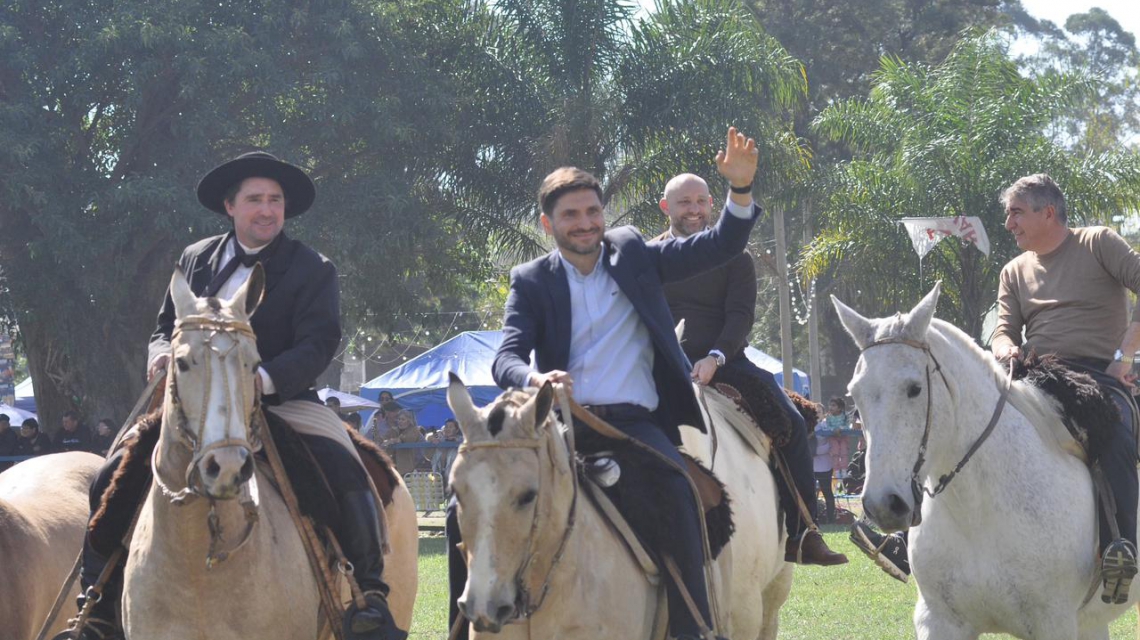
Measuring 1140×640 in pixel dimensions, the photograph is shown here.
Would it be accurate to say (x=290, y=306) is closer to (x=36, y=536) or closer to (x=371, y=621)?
(x=371, y=621)

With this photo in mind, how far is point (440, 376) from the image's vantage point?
105ft

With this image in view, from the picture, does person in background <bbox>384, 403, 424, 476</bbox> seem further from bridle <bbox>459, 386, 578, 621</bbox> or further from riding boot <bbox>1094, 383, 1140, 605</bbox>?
bridle <bbox>459, 386, 578, 621</bbox>

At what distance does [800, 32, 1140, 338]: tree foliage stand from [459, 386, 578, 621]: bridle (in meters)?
23.6

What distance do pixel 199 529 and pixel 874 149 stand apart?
26.9 meters

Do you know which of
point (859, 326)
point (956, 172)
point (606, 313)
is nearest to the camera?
point (606, 313)

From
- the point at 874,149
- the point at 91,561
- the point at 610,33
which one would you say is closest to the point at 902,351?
the point at 91,561

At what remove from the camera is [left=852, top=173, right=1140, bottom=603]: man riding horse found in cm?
761

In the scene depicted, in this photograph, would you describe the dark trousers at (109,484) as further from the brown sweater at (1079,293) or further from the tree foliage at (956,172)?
the tree foliage at (956,172)

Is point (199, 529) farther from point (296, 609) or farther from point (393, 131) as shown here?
point (393, 131)

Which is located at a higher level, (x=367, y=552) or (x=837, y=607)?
(x=367, y=552)

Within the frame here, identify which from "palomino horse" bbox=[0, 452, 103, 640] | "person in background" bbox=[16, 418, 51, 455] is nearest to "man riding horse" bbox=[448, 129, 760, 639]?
"palomino horse" bbox=[0, 452, 103, 640]

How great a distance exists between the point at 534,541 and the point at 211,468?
1.18 m

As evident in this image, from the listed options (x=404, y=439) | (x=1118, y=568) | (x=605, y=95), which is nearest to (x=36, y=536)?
(x=1118, y=568)

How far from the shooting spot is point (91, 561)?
20.3 ft
